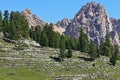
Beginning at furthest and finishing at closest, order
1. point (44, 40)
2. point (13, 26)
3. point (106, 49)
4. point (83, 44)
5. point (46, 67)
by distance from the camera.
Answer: point (83, 44) < point (106, 49) < point (44, 40) < point (13, 26) < point (46, 67)

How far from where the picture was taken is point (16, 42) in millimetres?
160625

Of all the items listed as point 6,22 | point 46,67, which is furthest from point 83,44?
point 46,67

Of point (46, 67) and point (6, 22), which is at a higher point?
point (6, 22)

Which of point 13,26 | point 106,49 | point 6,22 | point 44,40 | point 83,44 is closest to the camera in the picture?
point 13,26

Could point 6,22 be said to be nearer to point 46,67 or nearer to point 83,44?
point 83,44

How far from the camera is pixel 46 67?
131m

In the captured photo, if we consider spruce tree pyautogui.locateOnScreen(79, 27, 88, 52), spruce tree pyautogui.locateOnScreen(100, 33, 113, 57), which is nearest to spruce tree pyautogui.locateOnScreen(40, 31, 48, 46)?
spruce tree pyautogui.locateOnScreen(79, 27, 88, 52)

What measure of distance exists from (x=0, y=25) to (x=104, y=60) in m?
45.1

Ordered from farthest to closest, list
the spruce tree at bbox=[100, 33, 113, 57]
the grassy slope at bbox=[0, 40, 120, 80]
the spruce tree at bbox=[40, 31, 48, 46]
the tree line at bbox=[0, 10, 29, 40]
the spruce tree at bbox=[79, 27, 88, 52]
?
1. the spruce tree at bbox=[79, 27, 88, 52]
2. the spruce tree at bbox=[100, 33, 113, 57]
3. the spruce tree at bbox=[40, 31, 48, 46]
4. the tree line at bbox=[0, 10, 29, 40]
5. the grassy slope at bbox=[0, 40, 120, 80]

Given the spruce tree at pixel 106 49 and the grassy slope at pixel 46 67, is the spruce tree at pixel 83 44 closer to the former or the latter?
the spruce tree at pixel 106 49

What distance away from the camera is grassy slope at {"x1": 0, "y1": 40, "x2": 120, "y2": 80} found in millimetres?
118125

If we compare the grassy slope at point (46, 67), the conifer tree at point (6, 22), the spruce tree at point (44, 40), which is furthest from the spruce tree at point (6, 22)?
the grassy slope at point (46, 67)

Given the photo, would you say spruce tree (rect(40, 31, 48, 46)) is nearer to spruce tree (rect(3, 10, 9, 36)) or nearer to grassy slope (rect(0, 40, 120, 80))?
spruce tree (rect(3, 10, 9, 36))

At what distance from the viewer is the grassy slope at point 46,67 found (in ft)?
388
